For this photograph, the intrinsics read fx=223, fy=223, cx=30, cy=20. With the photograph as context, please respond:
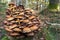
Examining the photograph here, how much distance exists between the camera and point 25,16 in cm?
253

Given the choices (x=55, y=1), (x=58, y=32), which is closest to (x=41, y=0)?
(x=55, y=1)

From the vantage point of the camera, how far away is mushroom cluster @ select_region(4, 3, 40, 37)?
2.47m

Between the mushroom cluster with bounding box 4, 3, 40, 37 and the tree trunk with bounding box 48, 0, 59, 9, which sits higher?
the mushroom cluster with bounding box 4, 3, 40, 37

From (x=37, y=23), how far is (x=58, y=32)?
1.71 m

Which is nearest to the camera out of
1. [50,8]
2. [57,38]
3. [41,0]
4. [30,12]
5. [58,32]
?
Result: [30,12]

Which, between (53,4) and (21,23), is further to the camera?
(53,4)

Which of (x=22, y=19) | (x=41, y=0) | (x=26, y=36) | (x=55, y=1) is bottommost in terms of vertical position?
(x=41, y=0)

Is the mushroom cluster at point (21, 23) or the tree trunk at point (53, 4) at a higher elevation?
the mushroom cluster at point (21, 23)

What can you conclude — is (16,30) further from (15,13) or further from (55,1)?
(55,1)

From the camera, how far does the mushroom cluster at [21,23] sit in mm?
2469

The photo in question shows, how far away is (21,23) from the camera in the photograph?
250 centimetres

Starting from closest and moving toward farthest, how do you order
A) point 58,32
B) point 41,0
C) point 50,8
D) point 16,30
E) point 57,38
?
point 16,30 → point 57,38 → point 58,32 → point 50,8 → point 41,0

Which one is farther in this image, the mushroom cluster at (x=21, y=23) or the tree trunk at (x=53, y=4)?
the tree trunk at (x=53, y=4)

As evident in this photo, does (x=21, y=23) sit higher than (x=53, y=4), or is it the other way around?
(x=21, y=23)
